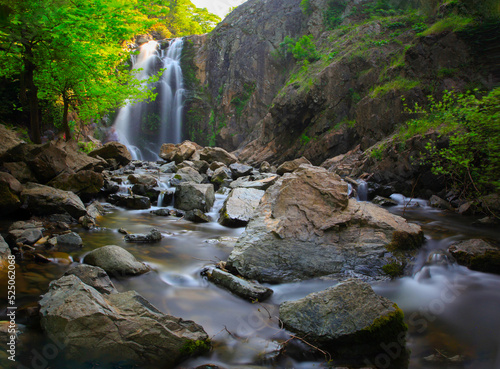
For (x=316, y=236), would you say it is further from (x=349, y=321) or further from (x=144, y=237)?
(x=144, y=237)

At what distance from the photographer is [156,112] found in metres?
32.0

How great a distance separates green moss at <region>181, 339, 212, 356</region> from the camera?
8.85ft

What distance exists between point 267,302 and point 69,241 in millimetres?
3855

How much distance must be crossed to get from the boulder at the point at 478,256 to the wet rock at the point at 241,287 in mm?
3340

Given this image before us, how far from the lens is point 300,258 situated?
4590 mm

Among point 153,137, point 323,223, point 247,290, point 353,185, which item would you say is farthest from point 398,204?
point 153,137

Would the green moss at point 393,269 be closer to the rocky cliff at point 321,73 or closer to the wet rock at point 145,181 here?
the wet rock at point 145,181

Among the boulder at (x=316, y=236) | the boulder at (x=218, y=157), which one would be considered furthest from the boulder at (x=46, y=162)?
the boulder at (x=218, y=157)

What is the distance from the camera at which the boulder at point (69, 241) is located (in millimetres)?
5273

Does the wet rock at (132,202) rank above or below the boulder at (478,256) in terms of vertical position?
below

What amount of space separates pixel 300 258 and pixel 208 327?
72.6 inches

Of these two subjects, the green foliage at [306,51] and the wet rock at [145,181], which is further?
the green foliage at [306,51]

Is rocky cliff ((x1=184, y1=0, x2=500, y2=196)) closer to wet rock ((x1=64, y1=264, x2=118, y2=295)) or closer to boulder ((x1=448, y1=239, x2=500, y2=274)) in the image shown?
boulder ((x1=448, y1=239, x2=500, y2=274))

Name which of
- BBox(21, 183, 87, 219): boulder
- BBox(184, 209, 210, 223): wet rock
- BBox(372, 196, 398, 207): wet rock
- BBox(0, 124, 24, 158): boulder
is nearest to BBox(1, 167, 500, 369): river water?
BBox(21, 183, 87, 219): boulder
